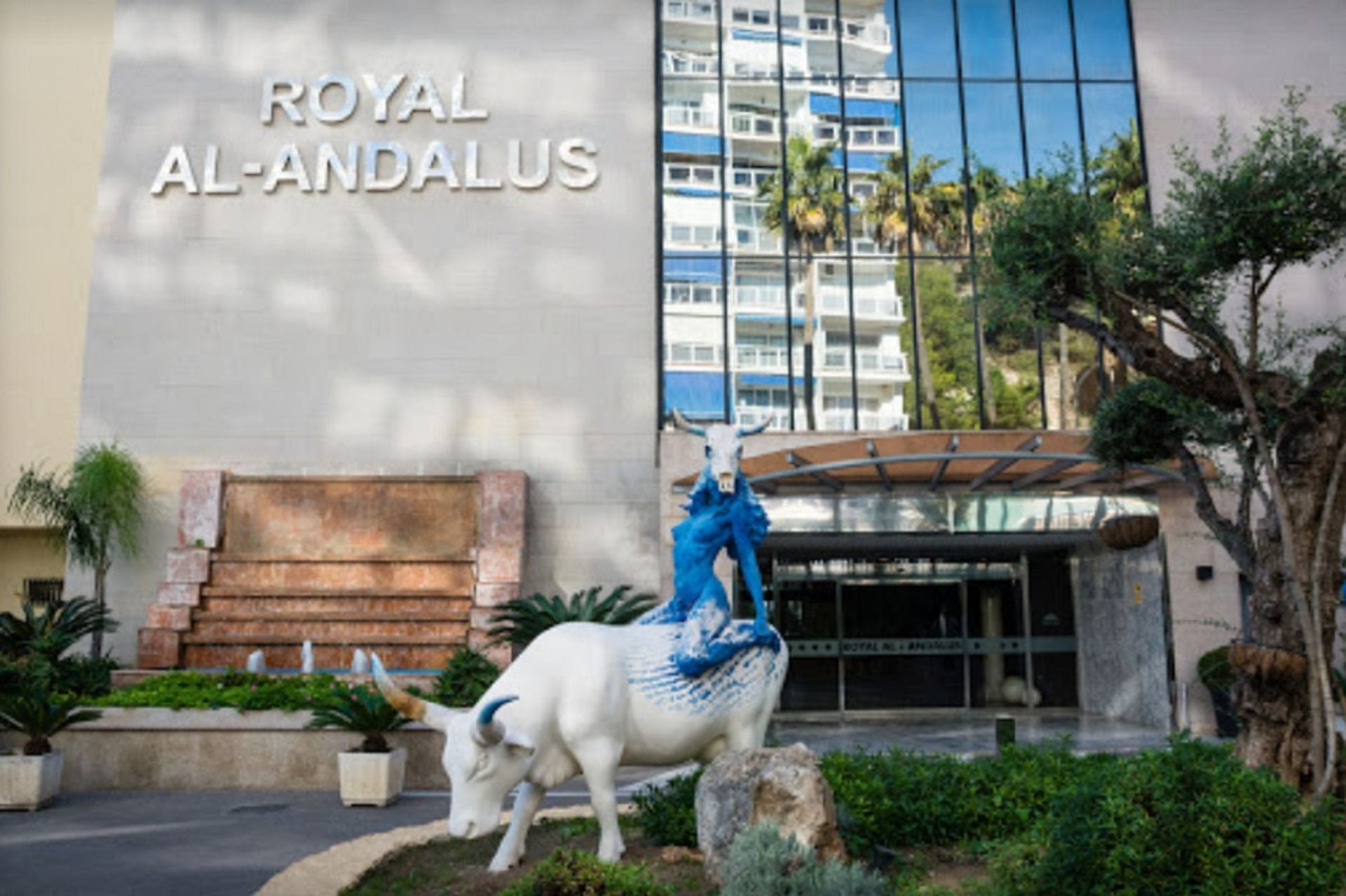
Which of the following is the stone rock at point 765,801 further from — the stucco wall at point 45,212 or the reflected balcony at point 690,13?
the stucco wall at point 45,212

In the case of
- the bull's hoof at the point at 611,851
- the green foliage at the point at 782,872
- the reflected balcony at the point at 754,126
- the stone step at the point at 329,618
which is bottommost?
the bull's hoof at the point at 611,851

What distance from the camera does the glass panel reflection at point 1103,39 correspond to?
19.8m

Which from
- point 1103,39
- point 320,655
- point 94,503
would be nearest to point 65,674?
point 320,655

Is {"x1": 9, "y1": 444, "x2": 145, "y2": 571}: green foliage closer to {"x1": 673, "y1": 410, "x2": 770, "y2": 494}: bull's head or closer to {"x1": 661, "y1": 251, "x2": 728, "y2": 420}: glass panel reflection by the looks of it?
{"x1": 661, "y1": 251, "x2": 728, "y2": 420}: glass panel reflection

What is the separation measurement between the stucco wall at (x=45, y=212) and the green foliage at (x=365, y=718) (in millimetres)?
11375

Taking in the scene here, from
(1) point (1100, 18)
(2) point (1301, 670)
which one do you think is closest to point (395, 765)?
(2) point (1301, 670)

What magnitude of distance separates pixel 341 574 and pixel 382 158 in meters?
7.74

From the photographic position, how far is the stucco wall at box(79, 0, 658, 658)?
18.3m

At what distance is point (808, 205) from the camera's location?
19094 millimetres

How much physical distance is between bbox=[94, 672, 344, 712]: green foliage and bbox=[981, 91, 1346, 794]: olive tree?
337 inches

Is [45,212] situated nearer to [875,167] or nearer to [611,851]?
[875,167]

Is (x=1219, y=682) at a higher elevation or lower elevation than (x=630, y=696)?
lower

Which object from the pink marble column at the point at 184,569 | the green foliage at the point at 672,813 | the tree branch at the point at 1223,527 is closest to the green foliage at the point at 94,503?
the pink marble column at the point at 184,569

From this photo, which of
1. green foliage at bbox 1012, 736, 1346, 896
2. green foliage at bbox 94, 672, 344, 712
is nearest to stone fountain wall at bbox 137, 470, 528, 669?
green foliage at bbox 94, 672, 344, 712
